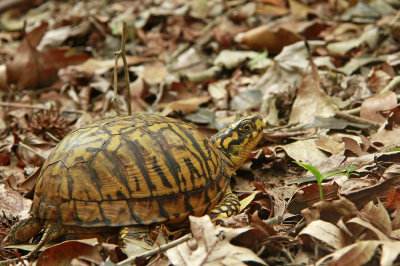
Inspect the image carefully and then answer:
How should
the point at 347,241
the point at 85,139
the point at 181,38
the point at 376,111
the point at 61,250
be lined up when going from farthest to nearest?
the point at 181,38 → the point at 376,111 → the point at 85,139 → the point at 61,250 → the point at 347,241

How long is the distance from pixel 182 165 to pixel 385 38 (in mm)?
4002

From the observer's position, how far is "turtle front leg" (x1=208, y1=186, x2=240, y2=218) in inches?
120

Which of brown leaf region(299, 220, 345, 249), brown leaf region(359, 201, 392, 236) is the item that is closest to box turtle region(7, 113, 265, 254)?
brown leaf region(299, 220, 345, 249)

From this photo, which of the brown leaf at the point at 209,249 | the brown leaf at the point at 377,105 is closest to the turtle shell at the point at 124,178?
the brown leaf at the point at 209,249

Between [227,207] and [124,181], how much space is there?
0.80 m

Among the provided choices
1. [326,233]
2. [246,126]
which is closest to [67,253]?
[326,233]

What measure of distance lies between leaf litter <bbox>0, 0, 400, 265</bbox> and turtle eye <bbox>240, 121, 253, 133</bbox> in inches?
13.1

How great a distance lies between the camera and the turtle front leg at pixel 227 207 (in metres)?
3.04

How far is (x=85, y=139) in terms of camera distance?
2900 mm

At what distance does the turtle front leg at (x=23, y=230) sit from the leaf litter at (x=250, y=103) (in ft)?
0.24

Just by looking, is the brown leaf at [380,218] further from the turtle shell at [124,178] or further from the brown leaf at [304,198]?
the turtle shell at [124,178]

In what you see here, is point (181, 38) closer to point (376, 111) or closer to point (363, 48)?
point (363, 48)

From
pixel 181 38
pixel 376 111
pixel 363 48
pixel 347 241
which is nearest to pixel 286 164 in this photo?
pixel 376 111

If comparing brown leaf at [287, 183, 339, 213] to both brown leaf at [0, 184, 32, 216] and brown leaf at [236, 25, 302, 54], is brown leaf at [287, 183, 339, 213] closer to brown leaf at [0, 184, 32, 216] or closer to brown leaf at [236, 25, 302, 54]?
brown leaf at [0, 184, 32, 216]
